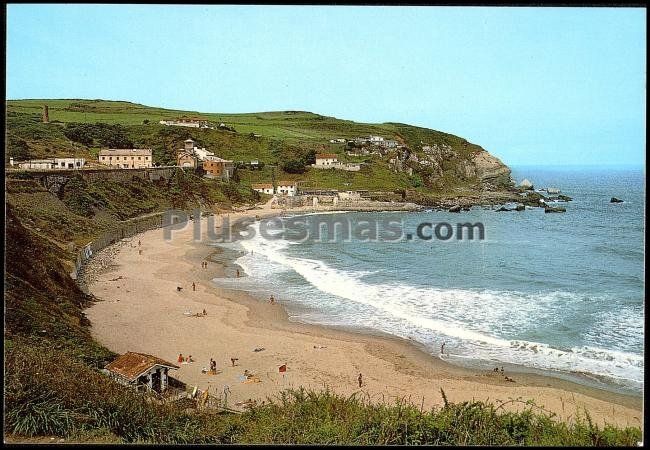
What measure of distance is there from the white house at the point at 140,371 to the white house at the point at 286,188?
50.0 meters

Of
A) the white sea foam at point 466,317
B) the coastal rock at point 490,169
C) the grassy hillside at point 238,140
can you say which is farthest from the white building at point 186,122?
the white sea foam at point 466,317

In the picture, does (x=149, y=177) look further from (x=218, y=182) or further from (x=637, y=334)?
(x=637, y=334)

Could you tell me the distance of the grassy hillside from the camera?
53.9 meters

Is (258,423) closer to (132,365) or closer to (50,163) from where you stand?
(132,365)

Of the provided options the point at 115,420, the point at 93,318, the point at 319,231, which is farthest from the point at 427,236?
the point at 115,420

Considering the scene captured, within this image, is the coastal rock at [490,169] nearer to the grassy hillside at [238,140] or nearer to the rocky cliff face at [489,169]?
the rocky cliff face at [489,169]

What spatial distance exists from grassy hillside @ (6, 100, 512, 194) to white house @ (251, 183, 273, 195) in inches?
56.1

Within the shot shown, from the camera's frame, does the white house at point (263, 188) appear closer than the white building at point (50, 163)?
No

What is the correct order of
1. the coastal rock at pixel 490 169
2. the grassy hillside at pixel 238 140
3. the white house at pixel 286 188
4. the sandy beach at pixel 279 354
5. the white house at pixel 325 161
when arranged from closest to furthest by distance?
the sandy beach at pixel 279 354 → the grassy hillside at pixel 238 140 → the white house at pixel 286 188 → the white house at pixel 325 161 → the coastal rock at pixel 490 169

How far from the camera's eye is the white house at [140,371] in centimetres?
961

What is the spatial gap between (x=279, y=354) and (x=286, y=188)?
4782cm

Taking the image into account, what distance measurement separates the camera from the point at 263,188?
6053 cm

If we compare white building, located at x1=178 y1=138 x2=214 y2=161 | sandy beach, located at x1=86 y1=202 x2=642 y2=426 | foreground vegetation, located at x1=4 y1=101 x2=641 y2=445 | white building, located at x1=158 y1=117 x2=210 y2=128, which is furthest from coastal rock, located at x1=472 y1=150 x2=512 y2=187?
sandy beach, located at x1=86 y1=202 x2=642 y2=426

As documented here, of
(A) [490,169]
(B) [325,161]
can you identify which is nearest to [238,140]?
(B) [325,161]
